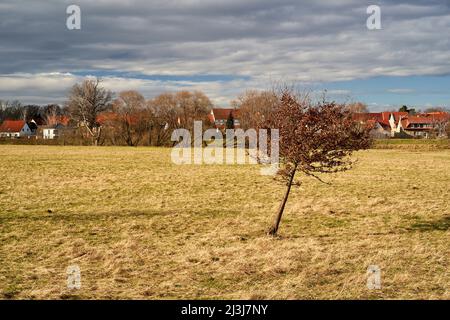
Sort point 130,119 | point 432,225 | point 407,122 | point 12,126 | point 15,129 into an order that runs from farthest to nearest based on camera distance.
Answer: point 407,122, point 12,126, point 15,129, point 130,119, point 432,225

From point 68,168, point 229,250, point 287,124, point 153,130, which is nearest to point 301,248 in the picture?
point 229,250

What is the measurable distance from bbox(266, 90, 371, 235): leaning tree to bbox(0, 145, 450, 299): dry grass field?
2295mm

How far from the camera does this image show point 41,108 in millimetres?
158625

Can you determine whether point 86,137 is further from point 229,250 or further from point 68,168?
point 229,250

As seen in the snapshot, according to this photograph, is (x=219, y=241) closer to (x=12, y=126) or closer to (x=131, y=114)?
(x=131, y=114)

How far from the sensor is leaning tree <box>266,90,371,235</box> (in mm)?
11164

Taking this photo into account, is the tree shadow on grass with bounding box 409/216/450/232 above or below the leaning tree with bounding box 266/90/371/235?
below

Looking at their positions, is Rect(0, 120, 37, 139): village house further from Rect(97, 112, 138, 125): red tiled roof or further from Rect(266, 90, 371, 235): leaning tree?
Rect(266, 90, 371, 235): leaning tree

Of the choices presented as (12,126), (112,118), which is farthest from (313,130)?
(12,126)

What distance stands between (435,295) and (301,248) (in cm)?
363

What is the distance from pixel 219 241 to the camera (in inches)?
463

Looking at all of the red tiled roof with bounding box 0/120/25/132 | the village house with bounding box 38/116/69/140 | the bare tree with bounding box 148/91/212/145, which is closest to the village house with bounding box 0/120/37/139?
the red tiled roof with bounding box 0/120/25/132

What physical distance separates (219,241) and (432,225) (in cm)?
678

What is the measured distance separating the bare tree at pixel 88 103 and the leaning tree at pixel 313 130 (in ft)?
232
